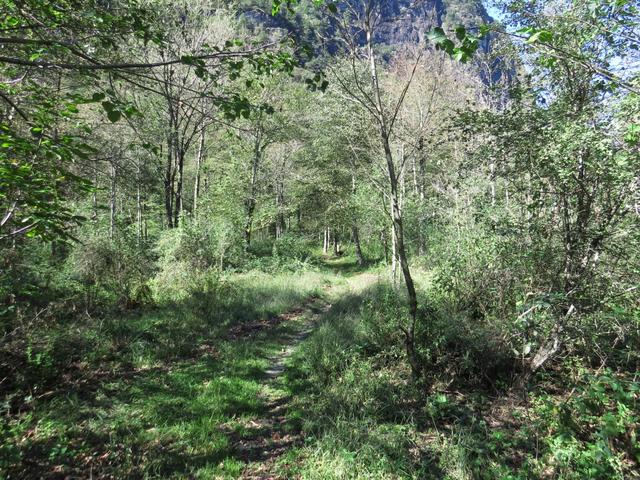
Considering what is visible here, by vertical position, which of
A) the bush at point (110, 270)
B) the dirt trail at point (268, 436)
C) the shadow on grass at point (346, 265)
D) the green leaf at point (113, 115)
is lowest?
the dirt trail at point (268, 436)

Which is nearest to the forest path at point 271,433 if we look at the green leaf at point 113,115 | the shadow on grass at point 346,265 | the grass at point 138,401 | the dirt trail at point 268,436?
the dirt trail at point 268,436

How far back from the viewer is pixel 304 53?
2.97 m

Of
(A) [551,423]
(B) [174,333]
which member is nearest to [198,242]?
(B) [174,333]

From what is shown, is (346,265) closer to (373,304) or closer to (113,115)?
(373,304)

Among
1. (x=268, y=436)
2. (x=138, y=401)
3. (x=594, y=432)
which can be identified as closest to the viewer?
(x=594, y=432)

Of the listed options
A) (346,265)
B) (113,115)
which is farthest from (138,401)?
(346,265)

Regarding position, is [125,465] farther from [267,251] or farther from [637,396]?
[267,251]

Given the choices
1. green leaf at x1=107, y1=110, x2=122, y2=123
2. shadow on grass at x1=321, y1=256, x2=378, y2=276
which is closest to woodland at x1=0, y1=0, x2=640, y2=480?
green leaf at x1=107, y1=110, x2=122, y2=123

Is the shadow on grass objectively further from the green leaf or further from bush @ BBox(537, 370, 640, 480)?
the green leaf

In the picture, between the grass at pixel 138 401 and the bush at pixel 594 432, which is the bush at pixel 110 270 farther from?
the bush at pixel 594 432

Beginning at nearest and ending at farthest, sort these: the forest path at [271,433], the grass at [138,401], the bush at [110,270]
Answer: the grass at [138,401], the forest path at [271,433], the bush at [110,270]

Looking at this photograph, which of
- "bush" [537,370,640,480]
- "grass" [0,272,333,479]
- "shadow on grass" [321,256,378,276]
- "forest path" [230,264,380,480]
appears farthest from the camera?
"shadow on grass" [321,256,378,276]

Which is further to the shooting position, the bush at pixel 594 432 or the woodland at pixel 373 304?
the bush at pixel 594 432

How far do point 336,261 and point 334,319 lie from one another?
18.6m
